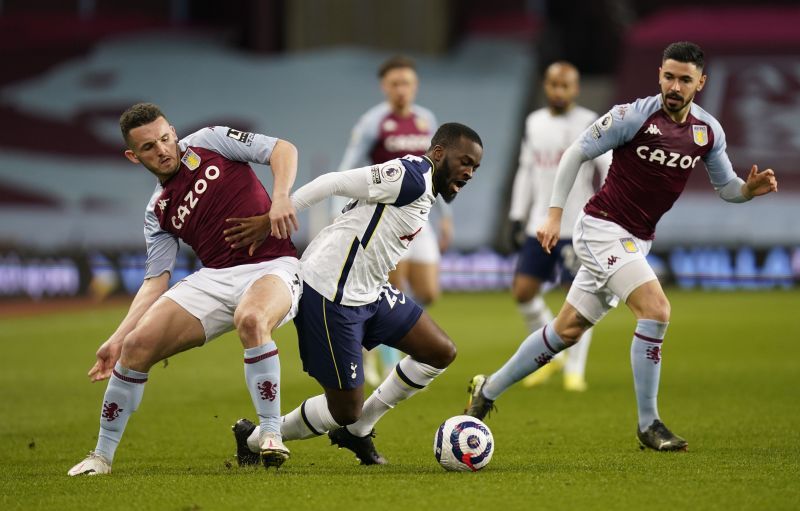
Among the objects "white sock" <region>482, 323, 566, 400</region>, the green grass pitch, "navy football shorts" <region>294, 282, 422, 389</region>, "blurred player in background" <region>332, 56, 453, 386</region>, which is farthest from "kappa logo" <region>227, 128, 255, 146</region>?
"blurred player in background" <region>332, 56, 453, 386</region>

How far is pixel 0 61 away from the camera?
29.9m

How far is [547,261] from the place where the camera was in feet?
31.5

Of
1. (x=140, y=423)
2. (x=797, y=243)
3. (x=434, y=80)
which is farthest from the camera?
(x=434, y=80)

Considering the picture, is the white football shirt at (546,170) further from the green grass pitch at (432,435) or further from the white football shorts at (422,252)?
the green grass pitch at (432,435)

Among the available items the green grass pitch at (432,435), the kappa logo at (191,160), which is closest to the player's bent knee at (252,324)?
the green grass pitch at (432,435)

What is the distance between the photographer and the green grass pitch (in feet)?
17.2

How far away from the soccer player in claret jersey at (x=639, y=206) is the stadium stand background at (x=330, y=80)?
1621 cm

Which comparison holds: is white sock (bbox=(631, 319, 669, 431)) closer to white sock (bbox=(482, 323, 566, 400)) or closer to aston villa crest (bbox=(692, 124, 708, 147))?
white sock (bbox=(482, 323, 566, 400))

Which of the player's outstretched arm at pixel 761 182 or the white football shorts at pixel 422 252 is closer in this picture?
the player's outstretched arm at pixel 761 182

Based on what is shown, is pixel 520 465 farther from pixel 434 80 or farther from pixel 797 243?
pixel 434 80

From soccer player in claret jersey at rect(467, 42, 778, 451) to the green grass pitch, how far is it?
15.3 inches

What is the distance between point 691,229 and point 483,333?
9.53 metres

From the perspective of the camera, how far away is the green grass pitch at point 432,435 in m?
5.24

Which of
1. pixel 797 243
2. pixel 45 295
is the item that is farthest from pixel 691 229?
pixel 45 295
